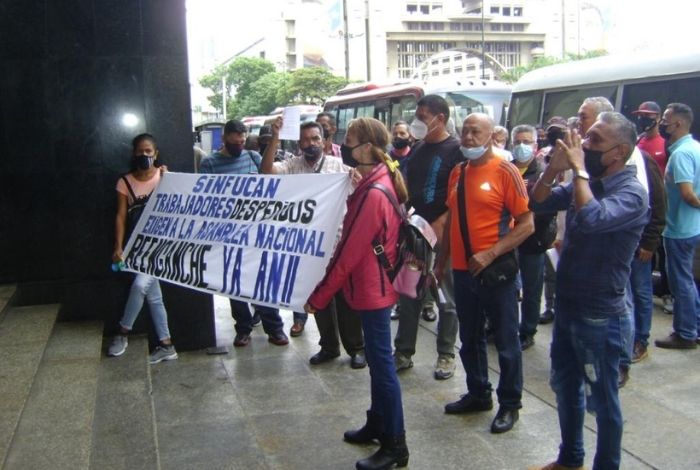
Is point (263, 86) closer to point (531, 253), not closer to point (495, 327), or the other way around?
point (531, 253)

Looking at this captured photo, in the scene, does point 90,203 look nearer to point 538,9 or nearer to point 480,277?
point 480,277

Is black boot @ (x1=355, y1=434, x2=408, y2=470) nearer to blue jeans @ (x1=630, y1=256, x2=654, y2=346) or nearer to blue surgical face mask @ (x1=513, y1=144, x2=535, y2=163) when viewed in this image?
blue jeans @ (x1=630, y1=256, x2=654, y2=346)

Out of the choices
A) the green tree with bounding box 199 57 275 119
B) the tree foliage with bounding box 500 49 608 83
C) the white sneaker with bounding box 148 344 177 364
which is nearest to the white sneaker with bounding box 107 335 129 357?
the white sneaker with bounding box 148 344 177 364

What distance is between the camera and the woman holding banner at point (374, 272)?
3.72 m

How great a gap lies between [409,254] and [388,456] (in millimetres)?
1096

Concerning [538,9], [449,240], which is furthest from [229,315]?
[538,9]

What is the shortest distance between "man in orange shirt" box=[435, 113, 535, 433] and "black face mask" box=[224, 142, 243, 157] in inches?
90.9

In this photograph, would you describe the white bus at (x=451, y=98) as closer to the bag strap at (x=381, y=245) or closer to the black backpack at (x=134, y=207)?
the black backpack at (x=134, y=207)

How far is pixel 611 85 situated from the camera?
10344mm

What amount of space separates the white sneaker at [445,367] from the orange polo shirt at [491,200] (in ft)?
4.03

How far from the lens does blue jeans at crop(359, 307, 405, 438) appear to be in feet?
12.5

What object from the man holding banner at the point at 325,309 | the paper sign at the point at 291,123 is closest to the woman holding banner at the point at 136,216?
the man holding banner at the point at 325,309

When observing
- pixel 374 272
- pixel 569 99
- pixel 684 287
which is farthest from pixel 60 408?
pixel 569 99

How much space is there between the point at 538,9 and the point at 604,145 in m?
112
